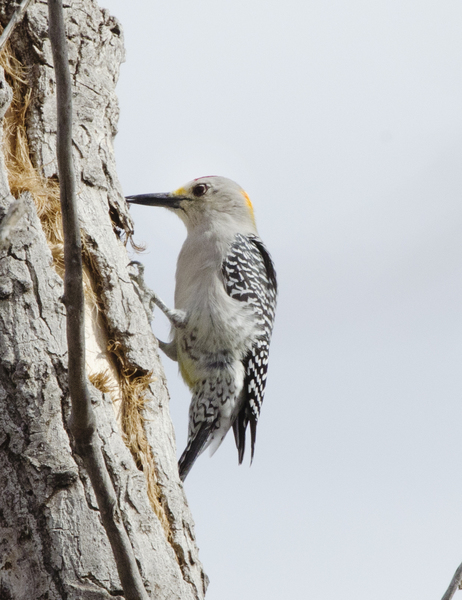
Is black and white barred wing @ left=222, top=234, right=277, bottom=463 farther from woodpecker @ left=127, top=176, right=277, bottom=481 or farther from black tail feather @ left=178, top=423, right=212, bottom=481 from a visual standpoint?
black tail feather @ left=178, top=423, right=212, bottom=481

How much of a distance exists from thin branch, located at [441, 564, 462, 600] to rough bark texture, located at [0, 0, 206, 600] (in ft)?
3.18

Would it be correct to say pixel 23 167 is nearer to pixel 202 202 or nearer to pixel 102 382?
pixel 102 382

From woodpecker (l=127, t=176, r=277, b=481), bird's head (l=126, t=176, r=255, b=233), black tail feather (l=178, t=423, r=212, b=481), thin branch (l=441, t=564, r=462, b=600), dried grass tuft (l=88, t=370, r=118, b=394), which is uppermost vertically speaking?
bird's head (l=126, t=176, r=255, b=233)

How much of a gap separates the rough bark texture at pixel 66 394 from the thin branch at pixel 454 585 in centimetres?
97

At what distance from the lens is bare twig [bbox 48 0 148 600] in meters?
1.90

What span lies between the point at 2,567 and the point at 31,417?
1.71ft

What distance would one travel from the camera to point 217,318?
15.5 ft

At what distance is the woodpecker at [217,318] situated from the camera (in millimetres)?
4703

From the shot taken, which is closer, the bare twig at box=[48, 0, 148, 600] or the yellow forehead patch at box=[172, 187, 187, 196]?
the bare twig at box=[48, 0, 148, 600]

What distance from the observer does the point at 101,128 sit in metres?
3.77

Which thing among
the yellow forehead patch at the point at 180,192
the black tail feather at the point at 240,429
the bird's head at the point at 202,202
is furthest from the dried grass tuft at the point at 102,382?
the yellow forehead patch at the point at 180,192

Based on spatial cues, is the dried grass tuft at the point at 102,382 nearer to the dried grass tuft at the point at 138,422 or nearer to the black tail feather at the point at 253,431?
the dried grass tuft at the point at 138,422

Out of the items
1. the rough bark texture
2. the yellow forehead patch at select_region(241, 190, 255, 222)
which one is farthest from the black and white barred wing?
the rough bark texture

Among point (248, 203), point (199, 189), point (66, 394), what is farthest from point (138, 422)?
point (248, 203)
